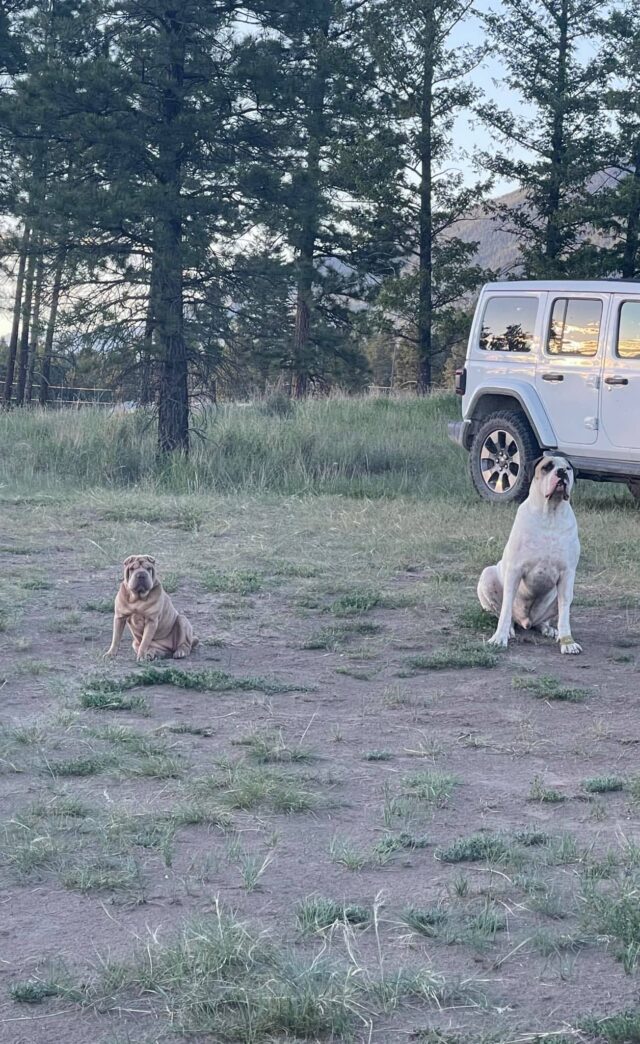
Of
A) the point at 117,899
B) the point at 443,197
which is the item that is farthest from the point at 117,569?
the point at 443,197

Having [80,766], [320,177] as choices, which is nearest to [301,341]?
[320,177]

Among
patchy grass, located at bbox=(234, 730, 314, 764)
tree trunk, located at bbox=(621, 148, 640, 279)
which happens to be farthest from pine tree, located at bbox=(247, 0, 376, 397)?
patchy grass, located at bbox=(234, 730, 314, 764)

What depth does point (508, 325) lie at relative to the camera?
1259cm

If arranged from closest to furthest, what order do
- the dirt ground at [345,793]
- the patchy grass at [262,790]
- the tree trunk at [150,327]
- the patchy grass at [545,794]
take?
the dirt ground at [345,793], the patchy grass at [262,790], the patchy grass at [545,794], the tree trunk at [150,327]

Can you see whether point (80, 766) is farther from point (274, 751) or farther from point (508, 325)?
point (508, 325)

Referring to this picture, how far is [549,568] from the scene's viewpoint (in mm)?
6945

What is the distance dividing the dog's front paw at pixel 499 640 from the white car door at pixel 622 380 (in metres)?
5.02

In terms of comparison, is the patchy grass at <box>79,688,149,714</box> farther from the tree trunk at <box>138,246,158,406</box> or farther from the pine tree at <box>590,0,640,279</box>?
the pine tree at <box>590,0,640,279</box>

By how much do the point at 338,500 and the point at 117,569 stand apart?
13.3ft

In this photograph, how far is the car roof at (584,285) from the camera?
37.6 ft

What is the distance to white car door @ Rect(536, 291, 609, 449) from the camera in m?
11.7

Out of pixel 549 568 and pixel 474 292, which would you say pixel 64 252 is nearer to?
pixel 549 568

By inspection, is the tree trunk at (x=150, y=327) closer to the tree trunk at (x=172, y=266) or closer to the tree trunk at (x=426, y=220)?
the tree trunk at (x=172, y=266)

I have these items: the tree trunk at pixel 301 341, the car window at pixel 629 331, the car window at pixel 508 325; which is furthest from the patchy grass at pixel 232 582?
the tree trunk at pixel 301 341
